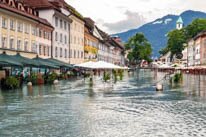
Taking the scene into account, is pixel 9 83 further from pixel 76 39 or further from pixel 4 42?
pixel 76 39

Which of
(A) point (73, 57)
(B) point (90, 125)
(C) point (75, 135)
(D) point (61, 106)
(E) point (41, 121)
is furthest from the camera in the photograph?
(A) point (73, 57)

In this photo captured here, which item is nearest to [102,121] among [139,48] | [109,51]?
[109,51]

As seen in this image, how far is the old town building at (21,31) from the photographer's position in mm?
47250

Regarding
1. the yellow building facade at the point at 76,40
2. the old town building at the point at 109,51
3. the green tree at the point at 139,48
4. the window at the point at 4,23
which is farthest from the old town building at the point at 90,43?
the green tree at the point at 139,48

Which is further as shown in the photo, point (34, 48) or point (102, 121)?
point (34, 48)

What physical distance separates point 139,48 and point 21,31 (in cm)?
10913

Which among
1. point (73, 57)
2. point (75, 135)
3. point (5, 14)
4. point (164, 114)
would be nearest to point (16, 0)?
point (5, 14)

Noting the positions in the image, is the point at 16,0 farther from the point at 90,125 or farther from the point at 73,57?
the point at 90,125

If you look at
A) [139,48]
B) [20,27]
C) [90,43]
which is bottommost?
[20,27]

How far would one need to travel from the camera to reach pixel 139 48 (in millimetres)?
159000

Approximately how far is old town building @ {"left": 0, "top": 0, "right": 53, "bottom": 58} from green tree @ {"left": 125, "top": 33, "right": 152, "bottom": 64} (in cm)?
9562

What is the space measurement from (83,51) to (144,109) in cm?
7107

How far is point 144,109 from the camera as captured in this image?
20.0 meters

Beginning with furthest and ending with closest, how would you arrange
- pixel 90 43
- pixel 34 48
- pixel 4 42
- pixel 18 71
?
pixel 90 43
pixel 34 48
pixel 18 71
pixel 4 42
